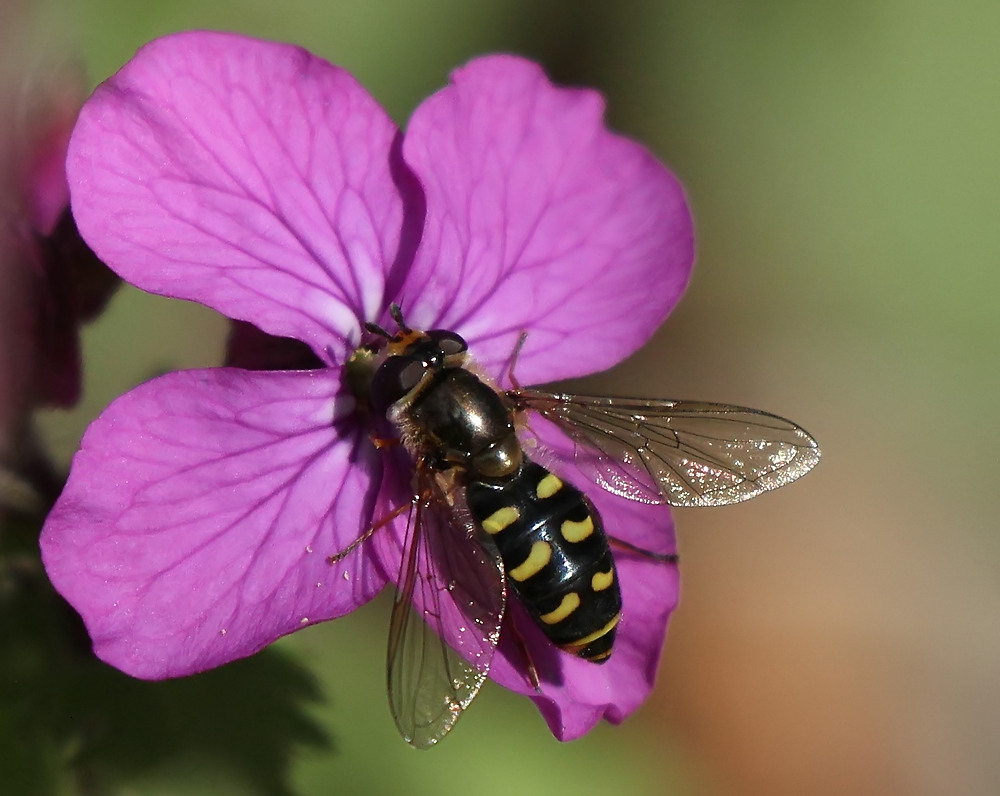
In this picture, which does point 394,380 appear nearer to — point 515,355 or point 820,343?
point 515,355

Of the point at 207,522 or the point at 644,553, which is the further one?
the point at 644,553

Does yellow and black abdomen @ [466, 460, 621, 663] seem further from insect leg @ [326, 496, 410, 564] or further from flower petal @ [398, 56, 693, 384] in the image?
flower petal @ [398, 56, 693, 384]

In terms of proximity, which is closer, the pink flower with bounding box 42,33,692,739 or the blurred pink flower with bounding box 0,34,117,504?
the pink flower with bounding box 42,33,692,739

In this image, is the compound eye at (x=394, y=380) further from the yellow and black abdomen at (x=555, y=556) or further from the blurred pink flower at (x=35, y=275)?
the blurred pink flower at (x=35, y=275)

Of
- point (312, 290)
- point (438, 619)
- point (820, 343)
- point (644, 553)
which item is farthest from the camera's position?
point (820, 343)

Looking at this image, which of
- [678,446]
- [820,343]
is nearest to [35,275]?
[678,446]

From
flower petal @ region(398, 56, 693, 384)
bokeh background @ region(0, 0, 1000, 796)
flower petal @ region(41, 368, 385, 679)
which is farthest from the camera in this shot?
bokeh background @ region(0, 0, 1000, 796)

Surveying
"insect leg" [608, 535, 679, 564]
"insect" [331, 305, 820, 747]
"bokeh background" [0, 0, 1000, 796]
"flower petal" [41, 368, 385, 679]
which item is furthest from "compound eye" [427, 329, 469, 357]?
"bokeh background" [0, 0, 1000, 796]

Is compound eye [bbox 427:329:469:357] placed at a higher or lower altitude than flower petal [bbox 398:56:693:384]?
lower

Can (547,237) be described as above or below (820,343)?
above
